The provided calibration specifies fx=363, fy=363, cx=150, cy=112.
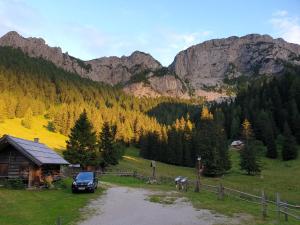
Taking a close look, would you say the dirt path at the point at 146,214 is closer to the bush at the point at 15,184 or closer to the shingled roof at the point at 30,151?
the shingled roof at the point at 30,151

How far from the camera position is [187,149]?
367ft

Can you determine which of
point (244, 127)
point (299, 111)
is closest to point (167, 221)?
point (244, 127)

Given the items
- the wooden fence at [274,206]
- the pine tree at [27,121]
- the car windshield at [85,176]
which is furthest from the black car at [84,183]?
the pine tree at [27,121]

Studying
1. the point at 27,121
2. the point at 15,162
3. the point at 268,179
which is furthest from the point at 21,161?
the point at 27,121

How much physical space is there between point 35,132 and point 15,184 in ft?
292

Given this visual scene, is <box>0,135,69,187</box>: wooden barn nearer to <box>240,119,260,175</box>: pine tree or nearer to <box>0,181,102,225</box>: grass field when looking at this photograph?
<box>0,181,102,225</box>: grass field

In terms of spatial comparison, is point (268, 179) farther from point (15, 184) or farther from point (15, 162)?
point (15, 184)

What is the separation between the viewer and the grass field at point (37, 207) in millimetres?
22719

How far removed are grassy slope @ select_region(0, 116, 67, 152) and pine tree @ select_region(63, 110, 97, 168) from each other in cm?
3566

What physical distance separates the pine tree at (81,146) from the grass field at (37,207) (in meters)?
27.9

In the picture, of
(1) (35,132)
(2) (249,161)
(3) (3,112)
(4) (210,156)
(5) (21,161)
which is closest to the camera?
(5) (21,161)

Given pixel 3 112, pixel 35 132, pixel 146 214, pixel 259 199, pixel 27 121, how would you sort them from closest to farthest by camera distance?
1. pixel 146 214
2. pixel 259 199
3. pixel 35 132
4. pixel 3 112
5. pixel 27 121

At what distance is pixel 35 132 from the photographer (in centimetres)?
12319

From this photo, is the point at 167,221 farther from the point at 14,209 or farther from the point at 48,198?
the point at 48,198
